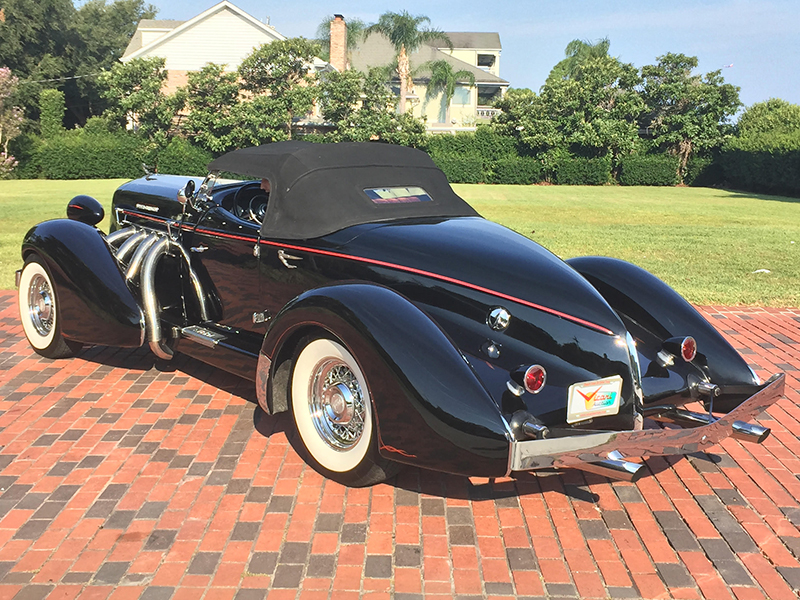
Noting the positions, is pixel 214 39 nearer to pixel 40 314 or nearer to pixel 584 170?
pixel 584 170

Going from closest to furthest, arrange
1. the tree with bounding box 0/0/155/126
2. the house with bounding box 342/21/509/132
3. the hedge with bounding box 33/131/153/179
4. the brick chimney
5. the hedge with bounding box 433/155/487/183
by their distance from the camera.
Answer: the hedge with bounding box 33/131/153/179 → the hedge with bounding box 433/155/487/183 → the tree with bounding box 0/0/155/126 → the brick chimney → the house with bounding box 342/21/509/132

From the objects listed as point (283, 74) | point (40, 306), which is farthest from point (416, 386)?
point (283, 74)

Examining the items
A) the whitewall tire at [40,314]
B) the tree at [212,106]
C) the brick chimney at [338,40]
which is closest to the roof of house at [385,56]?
the brick chimney at [338,40]

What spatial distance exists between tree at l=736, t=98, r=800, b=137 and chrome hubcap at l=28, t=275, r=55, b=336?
33734 millimetres

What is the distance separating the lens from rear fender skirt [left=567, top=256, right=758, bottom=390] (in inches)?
152

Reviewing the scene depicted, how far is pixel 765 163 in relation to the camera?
29.9 meters

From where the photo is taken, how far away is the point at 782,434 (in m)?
4.42

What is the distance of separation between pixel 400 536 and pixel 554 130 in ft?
111

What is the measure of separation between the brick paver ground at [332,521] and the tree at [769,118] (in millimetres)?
33134

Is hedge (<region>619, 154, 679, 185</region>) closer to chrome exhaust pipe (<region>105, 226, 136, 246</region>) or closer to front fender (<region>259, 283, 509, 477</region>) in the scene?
chrome exhaust pipe (<region>105, 226, 136, 246</region>)

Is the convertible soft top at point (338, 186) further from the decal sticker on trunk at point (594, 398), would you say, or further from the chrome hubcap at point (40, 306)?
the chrome hubcap at point (40, 306)

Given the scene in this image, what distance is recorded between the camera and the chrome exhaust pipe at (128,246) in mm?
5323

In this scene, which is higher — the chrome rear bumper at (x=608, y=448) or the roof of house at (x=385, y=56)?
the roof of house at (x=385, y=56)

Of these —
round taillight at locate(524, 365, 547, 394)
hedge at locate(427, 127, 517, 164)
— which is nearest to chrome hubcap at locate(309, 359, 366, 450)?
round taillight at locate(524, 365, 547, 394)
